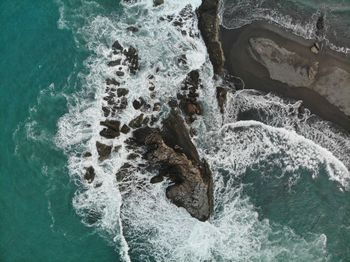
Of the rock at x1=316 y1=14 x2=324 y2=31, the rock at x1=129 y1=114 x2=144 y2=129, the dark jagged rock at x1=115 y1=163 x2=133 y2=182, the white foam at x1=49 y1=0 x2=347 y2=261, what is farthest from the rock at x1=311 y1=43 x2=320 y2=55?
the dark jagged rock at x1=115 y1=163 x2=133 y2=182

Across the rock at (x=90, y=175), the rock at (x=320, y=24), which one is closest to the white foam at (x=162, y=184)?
the rock at (x=90, y=175)

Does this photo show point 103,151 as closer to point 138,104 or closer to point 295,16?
point 138,104

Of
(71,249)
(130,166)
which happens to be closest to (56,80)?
(130,166)

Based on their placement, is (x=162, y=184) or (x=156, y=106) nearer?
(x=162, y=184)

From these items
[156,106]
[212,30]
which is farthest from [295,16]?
[156,106]

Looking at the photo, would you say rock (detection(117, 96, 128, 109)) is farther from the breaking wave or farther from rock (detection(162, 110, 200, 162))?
the breaking wave

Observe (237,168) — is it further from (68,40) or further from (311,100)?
(68,40)

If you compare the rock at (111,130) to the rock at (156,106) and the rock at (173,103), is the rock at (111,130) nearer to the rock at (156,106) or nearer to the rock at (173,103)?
the rock at (156,106)
